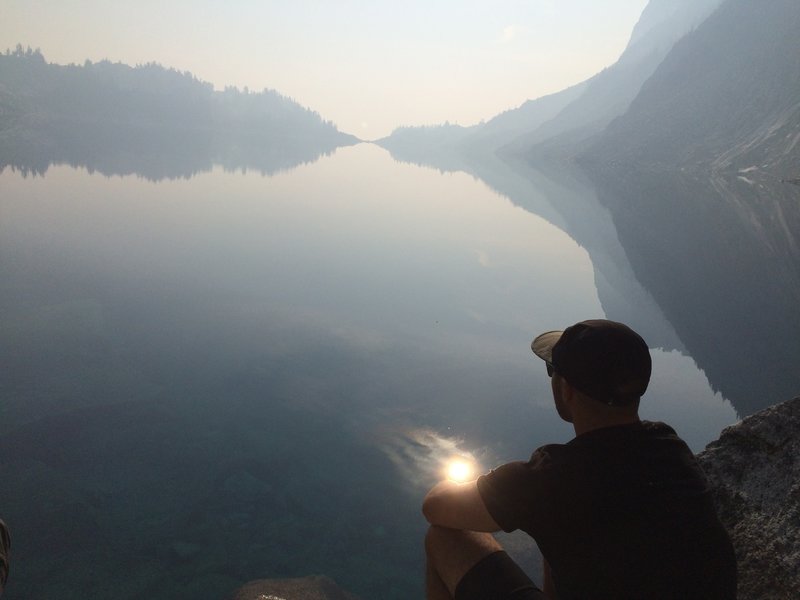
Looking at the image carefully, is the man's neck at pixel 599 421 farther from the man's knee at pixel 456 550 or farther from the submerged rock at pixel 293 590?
the submerged rock at pixel 293 590

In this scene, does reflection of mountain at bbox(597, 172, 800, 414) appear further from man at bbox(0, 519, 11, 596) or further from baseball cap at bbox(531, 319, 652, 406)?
man at bbox(0, 519, 11, 596)

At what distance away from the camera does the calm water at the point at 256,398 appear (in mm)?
9891

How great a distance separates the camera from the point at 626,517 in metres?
2.78

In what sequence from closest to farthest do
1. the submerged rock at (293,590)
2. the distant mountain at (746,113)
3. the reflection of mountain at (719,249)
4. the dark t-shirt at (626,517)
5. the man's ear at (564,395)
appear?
1. the dark t-shirt at (626,517)
2. the man's ear at (564,395)
3. the submerged rock at (293,590)
4. the reflection of mountain at (719,249)
5. the distant mountain at (746,113)

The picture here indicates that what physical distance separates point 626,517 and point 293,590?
7.34 meters

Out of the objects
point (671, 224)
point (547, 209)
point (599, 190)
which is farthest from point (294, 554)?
point (599, 190)

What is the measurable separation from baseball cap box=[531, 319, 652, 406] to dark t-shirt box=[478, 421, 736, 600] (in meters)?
0.20

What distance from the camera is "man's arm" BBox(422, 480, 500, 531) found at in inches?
130

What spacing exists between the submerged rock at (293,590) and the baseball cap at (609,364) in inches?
280

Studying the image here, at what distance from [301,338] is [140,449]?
9028 mm

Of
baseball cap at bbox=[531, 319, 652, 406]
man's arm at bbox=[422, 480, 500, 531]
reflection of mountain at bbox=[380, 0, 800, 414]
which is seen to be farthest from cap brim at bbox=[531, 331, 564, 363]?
reflection of mountain at bbox=[380, 0, 800, 414]

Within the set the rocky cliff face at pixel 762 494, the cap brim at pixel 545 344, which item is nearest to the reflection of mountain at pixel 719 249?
the rocky cliff face at pixel 762 494

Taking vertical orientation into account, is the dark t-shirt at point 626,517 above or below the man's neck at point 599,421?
below

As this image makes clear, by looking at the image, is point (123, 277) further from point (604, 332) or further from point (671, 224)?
point (671, 224)
